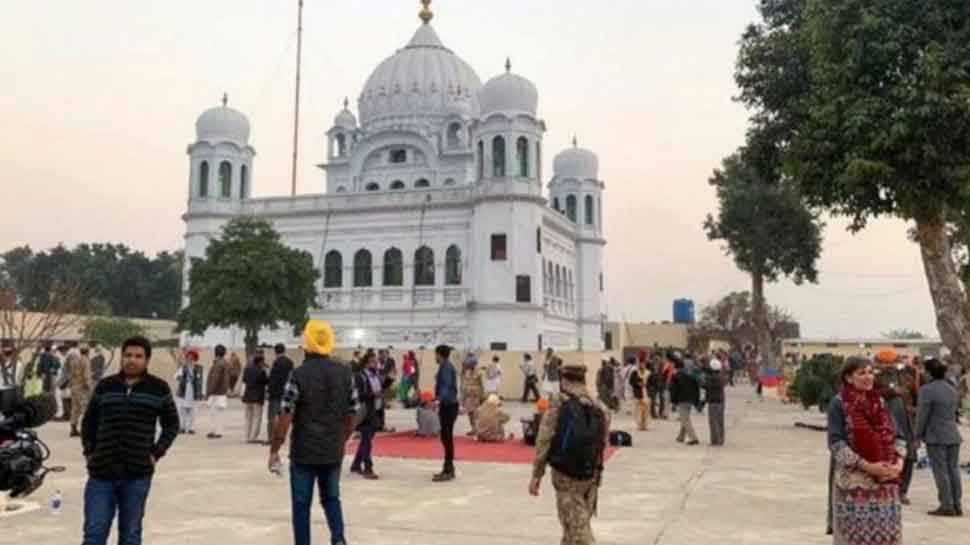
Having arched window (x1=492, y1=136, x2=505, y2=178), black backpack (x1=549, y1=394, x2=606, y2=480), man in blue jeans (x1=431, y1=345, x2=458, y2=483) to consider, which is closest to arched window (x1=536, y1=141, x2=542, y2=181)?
arched window (x1=492, y1=136, x2=505, y2=178)

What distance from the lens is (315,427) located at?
632cm

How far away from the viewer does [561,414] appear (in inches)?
220

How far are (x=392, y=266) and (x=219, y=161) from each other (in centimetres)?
1232

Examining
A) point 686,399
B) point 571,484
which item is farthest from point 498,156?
point 571,484

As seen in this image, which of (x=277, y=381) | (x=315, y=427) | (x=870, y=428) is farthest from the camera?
(x=277, y=381)

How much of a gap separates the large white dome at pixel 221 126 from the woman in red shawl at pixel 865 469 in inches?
1793

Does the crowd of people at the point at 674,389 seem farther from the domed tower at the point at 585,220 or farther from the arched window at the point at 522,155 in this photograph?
the domed tower at the point at 585,220

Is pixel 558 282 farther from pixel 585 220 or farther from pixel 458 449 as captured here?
pixel 458 449

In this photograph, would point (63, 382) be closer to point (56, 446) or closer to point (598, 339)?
point (56, 446)

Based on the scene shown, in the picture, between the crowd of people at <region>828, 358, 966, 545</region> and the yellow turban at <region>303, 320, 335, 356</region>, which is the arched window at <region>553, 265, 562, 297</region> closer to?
the yellow turban at <region>303, 320, 335, 356</region>

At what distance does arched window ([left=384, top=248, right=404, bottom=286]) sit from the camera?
43.2 meters

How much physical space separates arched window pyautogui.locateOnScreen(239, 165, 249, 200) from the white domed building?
9 cm

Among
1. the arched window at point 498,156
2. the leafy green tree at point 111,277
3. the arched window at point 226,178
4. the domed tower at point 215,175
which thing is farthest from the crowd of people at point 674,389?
the leafy green tree at point 111,277

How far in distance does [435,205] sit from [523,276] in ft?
20.3
